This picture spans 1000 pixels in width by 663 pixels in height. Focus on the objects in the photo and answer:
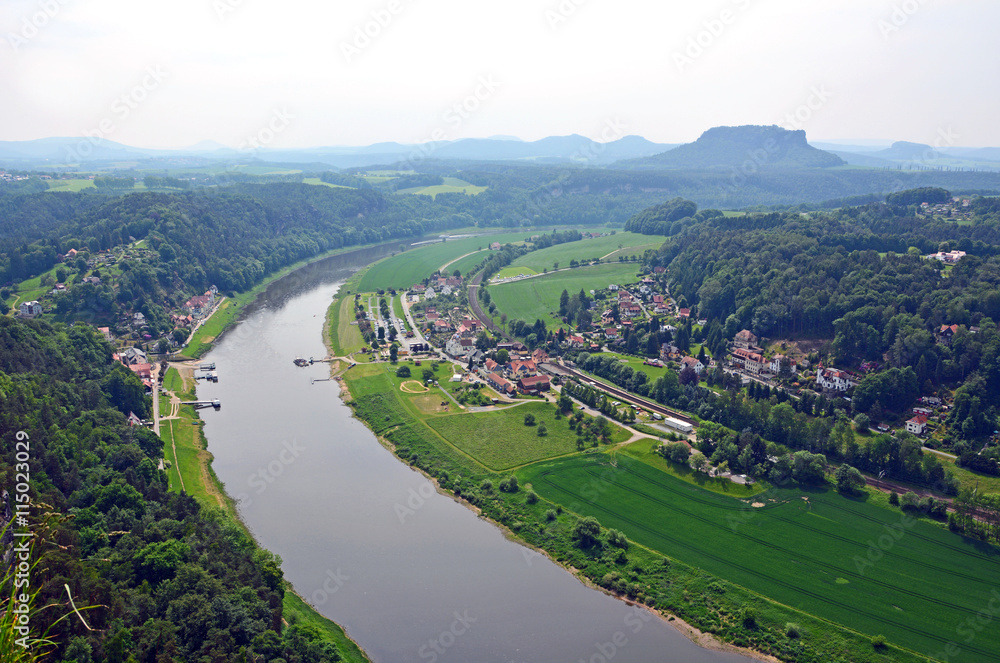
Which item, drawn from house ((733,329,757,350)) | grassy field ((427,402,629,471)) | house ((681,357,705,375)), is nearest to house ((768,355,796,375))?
house ((733,329,757,350))

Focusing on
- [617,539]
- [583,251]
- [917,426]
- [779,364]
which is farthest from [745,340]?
[583,251]

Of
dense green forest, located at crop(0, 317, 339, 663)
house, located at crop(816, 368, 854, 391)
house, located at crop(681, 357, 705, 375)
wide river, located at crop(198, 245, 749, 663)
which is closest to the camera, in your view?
dense green forest, located at crop(0, 317, 339, 663)

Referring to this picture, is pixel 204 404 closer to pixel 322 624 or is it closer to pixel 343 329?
pixel 343 329

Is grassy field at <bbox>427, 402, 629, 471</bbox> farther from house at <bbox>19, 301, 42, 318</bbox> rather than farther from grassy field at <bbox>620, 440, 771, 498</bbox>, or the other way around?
house at <bbox>19, 301, 42, 318</bbox>

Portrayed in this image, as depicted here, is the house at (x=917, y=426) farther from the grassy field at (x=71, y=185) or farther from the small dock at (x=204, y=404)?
the grassy field at (x=71, y=185)

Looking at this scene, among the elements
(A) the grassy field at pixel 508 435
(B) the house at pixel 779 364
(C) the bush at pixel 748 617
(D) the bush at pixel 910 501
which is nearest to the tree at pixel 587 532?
(C) the bush at pixel 748 617

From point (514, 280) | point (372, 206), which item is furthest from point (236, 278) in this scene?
point (372, 206)

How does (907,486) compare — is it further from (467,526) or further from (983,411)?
(467,526)
